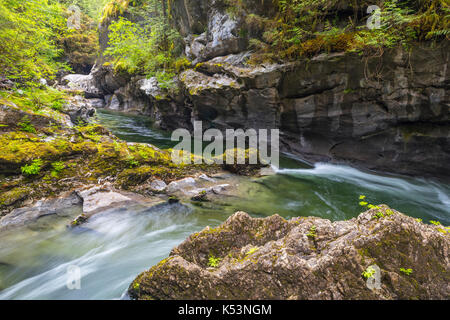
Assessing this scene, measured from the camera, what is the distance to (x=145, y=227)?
4.69 metres

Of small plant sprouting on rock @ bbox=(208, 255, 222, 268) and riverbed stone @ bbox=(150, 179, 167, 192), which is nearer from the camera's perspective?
small plant sprouting on rock @ bbox=(208, 255, 222, 268)

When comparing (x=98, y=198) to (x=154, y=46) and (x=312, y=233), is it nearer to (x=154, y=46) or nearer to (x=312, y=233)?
(x=312, y=233)

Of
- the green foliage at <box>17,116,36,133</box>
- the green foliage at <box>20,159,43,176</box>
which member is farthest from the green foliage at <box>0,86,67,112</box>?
the green foliage at <box>20,159,43,176</box>

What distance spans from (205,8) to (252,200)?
12382mm

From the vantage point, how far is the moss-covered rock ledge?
1.89 metres

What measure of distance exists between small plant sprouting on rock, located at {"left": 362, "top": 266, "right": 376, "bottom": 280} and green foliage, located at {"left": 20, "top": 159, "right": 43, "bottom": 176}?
20.9ft

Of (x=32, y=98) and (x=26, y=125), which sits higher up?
(x=32, y=98)

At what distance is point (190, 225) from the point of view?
4.80 meters

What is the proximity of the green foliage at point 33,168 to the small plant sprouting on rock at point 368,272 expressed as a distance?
20.9ft

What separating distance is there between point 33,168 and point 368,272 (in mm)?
6419

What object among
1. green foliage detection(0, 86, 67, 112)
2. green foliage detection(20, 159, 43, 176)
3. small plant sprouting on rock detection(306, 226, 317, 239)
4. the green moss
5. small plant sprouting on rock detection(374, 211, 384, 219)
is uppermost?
green foliage detection(0, 86, 67, 112)

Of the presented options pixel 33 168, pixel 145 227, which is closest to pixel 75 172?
pixel 33 168

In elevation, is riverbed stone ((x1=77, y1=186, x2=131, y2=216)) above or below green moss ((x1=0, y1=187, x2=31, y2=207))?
below

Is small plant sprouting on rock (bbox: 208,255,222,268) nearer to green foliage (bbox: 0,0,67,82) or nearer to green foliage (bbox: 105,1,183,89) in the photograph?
green foliage (bbox: 0,0,67,82)
